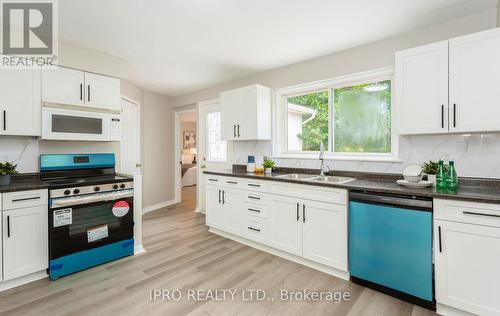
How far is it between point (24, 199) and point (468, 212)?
12.2 feet

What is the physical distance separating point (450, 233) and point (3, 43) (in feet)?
14.7

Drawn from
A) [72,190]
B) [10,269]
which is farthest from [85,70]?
[10,269]

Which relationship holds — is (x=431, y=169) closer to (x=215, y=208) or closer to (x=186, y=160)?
(x=215, y=208)

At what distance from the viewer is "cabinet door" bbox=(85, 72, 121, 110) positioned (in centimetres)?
294

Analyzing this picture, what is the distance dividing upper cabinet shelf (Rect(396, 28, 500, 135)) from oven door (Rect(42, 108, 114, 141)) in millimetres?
3361

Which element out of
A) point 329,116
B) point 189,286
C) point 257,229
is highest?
point 329,116

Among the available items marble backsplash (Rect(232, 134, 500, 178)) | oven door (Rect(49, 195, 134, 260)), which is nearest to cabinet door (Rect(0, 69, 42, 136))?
oven door (Rect(49, 195, 134, 260))

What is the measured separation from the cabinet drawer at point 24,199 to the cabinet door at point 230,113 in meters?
2.41

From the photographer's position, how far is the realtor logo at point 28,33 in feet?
7.14

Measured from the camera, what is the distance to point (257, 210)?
3102 millimetres

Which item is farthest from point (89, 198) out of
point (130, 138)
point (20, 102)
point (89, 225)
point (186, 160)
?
point (186, 160)

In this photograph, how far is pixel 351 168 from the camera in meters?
2.94

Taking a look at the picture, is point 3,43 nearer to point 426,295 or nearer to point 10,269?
point 10,269

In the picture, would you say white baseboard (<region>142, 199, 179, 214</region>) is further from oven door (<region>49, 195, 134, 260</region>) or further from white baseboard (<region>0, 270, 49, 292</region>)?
white baseboard (<region>0, 270, 49, 292</region>)
